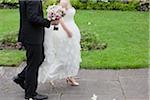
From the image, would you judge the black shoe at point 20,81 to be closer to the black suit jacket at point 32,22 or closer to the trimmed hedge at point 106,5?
the black suit jacket at point 32,22

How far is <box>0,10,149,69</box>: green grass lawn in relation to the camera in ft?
28.6

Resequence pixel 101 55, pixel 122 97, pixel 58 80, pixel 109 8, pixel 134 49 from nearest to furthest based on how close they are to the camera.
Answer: pixel 122 97 < pixel 58 80 < pixel 101 55 < pixel 134 49 < pixel 109 8

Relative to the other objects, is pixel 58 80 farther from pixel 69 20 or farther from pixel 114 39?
pixel 114 39

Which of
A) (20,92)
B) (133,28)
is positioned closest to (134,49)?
(133,28)

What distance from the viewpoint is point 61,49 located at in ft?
22.8

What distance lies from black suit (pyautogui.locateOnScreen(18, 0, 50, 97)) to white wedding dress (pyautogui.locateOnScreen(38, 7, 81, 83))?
279 mm

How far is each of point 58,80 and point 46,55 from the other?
2.57 ft

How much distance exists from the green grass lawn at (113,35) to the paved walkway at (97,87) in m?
0.49

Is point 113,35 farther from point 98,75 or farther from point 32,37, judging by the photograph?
point 32,37

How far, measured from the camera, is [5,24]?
43.2 feet

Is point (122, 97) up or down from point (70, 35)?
down

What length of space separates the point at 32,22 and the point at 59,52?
0.89m

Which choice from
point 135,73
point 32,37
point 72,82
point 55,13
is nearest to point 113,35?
point 135,73

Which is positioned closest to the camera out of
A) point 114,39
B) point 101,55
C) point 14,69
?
point 14,69
